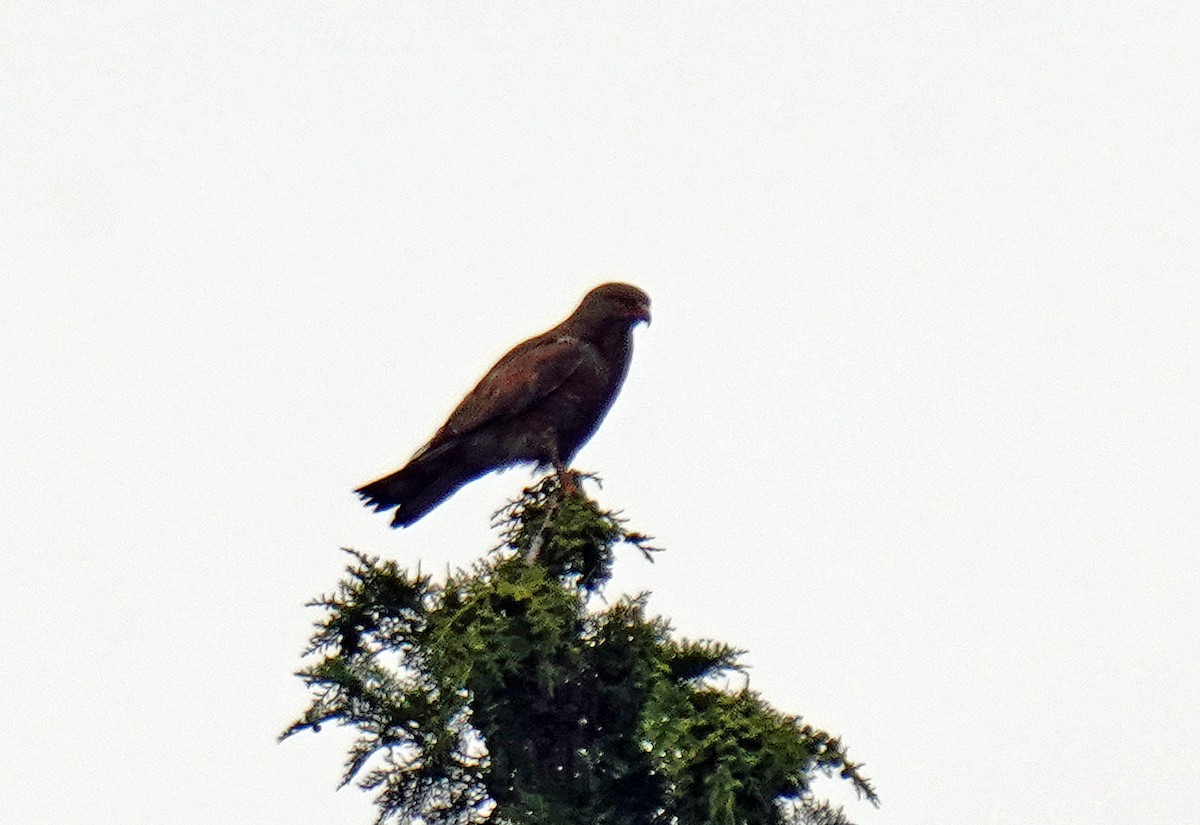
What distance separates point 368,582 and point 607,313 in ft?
10.1

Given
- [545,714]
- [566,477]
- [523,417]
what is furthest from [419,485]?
[545,714]

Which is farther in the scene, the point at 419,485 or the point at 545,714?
the point at 419,485

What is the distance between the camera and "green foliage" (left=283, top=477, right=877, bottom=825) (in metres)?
4.04

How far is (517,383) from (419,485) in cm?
64

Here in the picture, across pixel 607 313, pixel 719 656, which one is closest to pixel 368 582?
pixel 719 656

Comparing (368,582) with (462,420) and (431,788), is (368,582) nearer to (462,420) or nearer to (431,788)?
(431,788)

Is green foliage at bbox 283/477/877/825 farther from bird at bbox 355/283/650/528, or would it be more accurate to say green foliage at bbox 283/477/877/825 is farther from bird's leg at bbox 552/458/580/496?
bird at bbox 355/283/650/528

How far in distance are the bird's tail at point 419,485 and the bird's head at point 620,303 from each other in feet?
3.34

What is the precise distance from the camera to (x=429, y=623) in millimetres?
4242

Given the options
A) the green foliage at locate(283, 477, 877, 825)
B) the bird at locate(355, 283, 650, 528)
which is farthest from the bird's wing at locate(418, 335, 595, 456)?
the green foliage at locate(283, 477, 877, 825)

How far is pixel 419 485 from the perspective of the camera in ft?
21.6

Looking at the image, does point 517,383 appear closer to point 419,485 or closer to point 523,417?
point 523,417

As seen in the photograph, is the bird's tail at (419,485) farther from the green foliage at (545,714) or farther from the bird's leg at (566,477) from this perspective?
the green foliage at (545,714)

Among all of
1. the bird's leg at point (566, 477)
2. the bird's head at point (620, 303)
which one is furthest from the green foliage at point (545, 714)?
the bird's head at point (620, 303)
